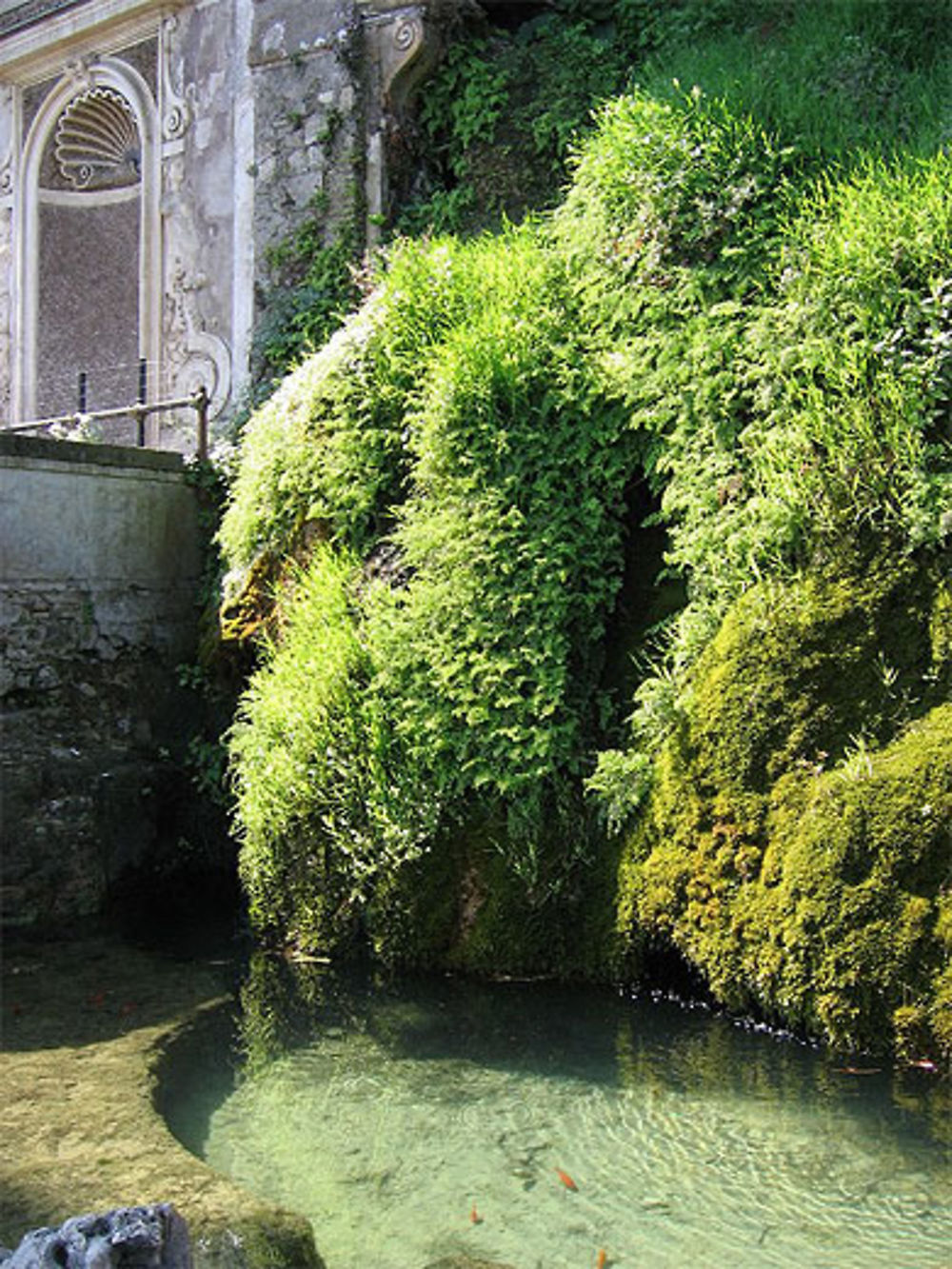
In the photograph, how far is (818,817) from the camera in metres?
4.99

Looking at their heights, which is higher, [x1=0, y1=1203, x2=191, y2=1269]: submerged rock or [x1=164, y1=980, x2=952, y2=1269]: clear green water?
[x1=0, y1=1203, x2=191, y2=1269]: submerged rock

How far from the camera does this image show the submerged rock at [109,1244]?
255 centimetres

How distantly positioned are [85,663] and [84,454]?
1.23 meters

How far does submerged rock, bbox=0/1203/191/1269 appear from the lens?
8.38ft

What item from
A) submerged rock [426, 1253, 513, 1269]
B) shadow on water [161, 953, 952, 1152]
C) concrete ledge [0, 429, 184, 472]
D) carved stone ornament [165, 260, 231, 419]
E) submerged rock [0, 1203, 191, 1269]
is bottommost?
submerged rock [426, 1253, 513, 1269]

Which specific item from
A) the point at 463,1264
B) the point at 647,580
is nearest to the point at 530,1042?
the point at 463,1264

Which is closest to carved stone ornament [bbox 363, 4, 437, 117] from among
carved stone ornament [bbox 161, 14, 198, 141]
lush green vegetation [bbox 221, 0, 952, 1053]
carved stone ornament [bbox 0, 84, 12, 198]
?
carved stone ornament [bbox 161, 14, 198, 141]

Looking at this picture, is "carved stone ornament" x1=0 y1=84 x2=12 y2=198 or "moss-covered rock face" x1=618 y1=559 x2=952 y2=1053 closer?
"moss-covered rock face" x1=618 y1=559 x2=952 y2=1053

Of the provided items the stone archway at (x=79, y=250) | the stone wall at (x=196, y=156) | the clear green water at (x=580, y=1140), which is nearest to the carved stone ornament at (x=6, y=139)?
the stone wall at (x=196, y=156)

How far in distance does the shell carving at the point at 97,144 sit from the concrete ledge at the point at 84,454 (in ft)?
20.2

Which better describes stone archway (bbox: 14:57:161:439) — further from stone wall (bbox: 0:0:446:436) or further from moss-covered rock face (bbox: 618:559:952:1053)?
moss-covered rock face (bbox: 618:559:952:1053)

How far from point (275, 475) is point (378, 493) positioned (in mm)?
847

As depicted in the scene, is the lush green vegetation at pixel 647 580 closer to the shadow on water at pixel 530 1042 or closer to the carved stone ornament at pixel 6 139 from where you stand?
the shadow on water at pixel 530 1042

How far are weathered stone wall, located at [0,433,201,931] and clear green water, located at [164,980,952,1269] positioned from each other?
8.93ft
